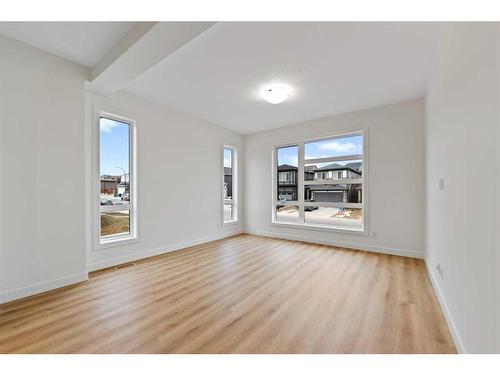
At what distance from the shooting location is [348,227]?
462cm

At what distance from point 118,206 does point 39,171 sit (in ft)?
3.93

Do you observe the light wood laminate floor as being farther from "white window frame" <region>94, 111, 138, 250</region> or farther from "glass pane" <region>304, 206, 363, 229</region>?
"glass pane" <region>304, 206, 363, 229</region>

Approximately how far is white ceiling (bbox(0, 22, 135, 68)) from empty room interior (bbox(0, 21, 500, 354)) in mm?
19

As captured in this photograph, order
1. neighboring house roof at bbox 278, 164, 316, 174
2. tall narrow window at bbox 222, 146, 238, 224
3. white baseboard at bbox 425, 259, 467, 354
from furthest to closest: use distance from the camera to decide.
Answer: tall narrow window at bbox 222, 146, 238, 224, neighboring house roof at bbox 278, 164, 316, 174, white baseboard at bbox 425, 259, 467, 354

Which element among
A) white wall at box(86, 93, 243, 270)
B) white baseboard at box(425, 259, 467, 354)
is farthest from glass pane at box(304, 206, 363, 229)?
white wall at box(86, 93, 243, 270)

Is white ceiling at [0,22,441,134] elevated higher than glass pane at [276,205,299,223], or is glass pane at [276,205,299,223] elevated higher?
white ceiling at [0,22,441,134]

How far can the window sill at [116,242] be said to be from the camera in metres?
3.27

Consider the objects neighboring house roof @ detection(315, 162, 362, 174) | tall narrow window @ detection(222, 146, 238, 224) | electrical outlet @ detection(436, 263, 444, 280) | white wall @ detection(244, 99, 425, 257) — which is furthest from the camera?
tall narrow window @ detection(222, 146, 238, 224)

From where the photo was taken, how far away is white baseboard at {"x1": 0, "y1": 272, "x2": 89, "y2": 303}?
2275 mm

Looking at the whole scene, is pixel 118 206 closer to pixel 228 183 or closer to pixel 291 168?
pixel 228 183

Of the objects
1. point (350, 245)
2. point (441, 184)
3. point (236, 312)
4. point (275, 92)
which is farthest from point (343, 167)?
point (236, 312)

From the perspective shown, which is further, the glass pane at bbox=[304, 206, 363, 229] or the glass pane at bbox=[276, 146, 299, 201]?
the glass pane at bbox=[276, 146, 299, 201]

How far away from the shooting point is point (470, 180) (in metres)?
1.36
